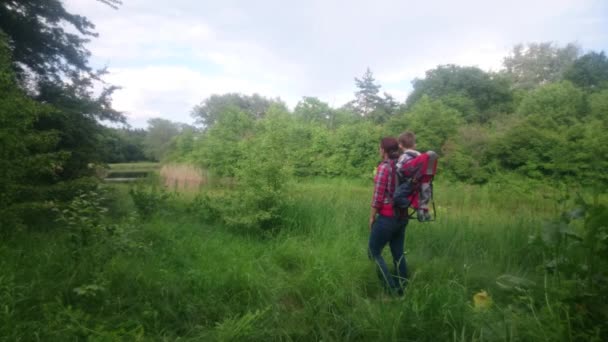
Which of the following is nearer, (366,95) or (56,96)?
(56,96)

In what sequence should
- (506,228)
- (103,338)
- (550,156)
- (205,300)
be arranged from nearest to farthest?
(103,338)
(205,300)
(506,228)
(550,156)

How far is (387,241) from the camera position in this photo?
12.5 ft

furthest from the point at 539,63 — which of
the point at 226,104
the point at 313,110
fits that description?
the point at 226,104

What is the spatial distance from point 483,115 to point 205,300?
22.6 meters

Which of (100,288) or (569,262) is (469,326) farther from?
(100,288)

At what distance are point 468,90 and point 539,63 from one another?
17.2 metres

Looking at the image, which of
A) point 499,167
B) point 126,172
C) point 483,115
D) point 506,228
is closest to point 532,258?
point 506,228

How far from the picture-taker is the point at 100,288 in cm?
319

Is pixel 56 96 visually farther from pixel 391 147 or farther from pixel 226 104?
pixel 226 104

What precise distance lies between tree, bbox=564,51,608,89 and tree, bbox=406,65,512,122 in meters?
3.97

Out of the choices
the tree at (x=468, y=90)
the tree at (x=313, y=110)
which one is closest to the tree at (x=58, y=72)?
the tree at (x=468, y=90)

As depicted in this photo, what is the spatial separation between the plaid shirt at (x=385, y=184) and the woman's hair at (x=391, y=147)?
81mm

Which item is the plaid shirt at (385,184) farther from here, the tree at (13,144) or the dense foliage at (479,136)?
the tree at (13,144)

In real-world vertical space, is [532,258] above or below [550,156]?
below
